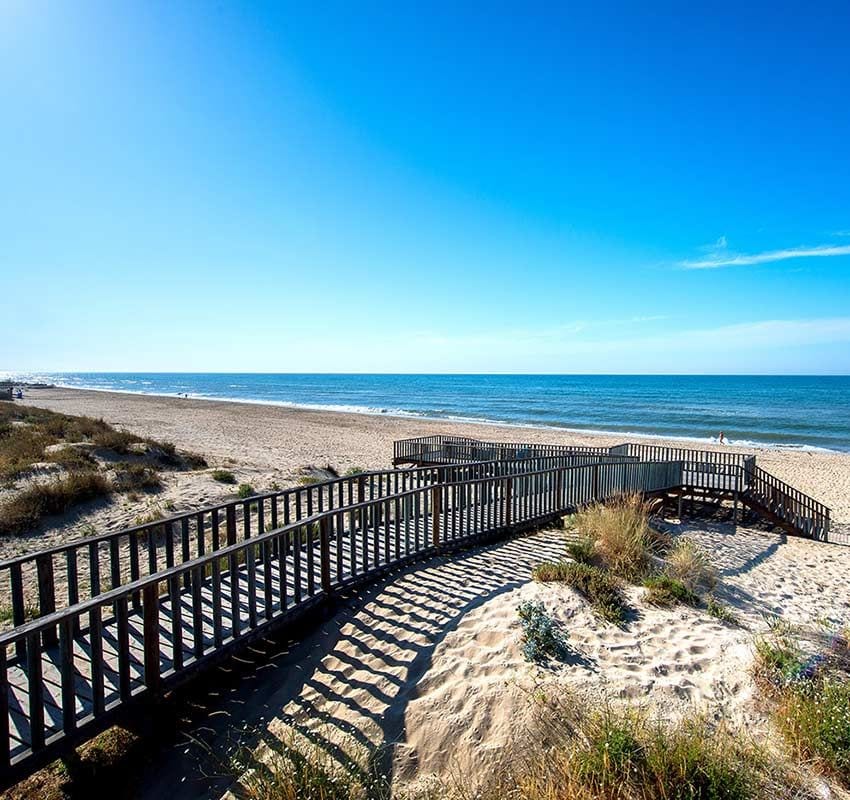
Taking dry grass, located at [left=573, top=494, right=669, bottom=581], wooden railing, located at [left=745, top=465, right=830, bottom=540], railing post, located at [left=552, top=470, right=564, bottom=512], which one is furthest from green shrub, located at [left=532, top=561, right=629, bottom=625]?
wooden railing, located at [left=745, top=465, right=830, bottom=540]

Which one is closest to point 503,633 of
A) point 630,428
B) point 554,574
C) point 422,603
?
point 422,603

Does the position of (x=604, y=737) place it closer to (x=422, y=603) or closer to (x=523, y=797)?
(x=523, y=797)

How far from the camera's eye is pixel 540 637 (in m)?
4.80

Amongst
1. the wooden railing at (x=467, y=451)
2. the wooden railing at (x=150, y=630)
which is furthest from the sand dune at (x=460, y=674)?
the wooden railing at (x=467, y=451)

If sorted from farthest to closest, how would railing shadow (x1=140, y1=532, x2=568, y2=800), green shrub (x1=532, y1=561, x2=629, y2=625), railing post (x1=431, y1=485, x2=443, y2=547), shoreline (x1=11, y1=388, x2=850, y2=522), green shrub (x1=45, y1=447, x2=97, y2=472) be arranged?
1. shoreline (x1=11, y1=388, x2=850, y2=522)
2. green shrub (x1=45, y1=447, x2=97, y2=472)
3. railing post (x1=431, y1=485, x2=443, y2=547)
4. green shrub (x1=532, y1=561, x2=629, y2=625)
5. railing shadow (x1=140, y1=532, x2=568, y2=800)

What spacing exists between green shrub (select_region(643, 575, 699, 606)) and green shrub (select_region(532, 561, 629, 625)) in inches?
14.7

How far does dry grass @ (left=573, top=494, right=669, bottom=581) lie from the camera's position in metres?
7.22

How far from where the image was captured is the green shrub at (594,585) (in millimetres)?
5703

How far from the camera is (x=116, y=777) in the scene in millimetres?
3672

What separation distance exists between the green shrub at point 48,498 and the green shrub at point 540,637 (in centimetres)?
971

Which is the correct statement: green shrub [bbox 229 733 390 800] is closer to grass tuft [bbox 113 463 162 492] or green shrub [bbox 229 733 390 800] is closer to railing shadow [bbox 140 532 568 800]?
railing shadow [bbox 140 532 568 800]

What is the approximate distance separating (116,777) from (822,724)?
514 centimetres

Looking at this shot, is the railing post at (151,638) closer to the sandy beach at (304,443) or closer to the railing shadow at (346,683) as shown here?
the railing shadow at (346,683)

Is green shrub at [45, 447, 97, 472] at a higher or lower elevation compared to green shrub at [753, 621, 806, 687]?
higher
